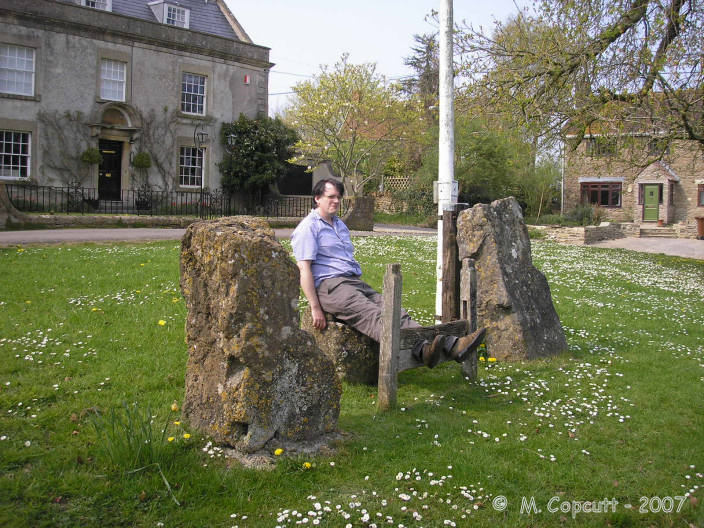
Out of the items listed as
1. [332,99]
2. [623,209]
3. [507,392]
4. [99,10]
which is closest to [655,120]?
[507,392]

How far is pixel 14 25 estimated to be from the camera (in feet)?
77.2

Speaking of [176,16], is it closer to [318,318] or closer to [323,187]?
[323,187]

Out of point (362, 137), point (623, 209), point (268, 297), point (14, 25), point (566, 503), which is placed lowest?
point (566, 503)

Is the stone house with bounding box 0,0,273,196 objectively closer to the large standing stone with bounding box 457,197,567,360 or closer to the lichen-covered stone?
the large standing stone with bounding box 457,197,567,360

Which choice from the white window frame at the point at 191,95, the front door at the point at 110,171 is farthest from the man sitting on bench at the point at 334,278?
the white window frame at the point at 191,95

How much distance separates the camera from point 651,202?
40312mm

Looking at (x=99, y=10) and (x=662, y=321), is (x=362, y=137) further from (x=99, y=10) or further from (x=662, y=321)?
(x=662, y=321)

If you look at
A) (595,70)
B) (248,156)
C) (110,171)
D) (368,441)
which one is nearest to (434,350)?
(368,441)

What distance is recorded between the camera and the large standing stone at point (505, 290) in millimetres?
6641

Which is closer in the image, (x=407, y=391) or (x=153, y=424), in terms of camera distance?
(x=153, y=424)

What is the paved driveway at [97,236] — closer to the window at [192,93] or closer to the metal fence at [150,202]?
the metal fence at [150,202]

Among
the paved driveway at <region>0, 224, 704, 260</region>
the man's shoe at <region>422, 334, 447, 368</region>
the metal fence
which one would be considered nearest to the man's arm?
the man's shoe at <region>422, 334, 447, 368</region>

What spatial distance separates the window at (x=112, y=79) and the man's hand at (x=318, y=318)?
79.7 feet

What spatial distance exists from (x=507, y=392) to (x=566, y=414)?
2.05ft
